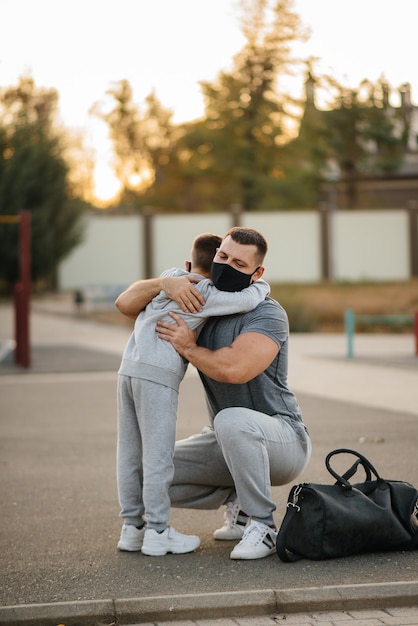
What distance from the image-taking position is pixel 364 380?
47.5 feet

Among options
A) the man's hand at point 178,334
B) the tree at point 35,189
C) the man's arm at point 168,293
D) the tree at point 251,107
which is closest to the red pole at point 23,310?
the tree at point 35,189

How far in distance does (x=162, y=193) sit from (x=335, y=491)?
194 ft

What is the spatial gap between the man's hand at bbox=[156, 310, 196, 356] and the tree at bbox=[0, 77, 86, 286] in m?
20.5

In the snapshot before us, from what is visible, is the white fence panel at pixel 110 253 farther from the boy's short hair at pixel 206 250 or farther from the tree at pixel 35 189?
the boy's short hair at pixel 206 250

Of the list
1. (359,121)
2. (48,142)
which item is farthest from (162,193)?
(48,142)

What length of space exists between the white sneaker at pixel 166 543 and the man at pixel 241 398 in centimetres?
19

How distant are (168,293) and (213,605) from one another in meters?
1.41

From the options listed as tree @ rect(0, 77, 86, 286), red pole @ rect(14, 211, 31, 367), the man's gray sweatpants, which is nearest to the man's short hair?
the man's gray sweatpants

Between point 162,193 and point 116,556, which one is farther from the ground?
point 162,193

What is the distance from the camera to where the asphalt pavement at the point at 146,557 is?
4.43 m

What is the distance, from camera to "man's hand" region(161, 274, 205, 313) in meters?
5.04

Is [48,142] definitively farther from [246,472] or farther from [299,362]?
[246,472]

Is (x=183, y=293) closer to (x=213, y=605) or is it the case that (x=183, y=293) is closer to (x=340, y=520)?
(x=340, y=520)

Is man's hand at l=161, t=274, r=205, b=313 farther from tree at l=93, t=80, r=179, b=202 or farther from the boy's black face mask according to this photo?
tree at l=93, t=80, r=179, b=202
